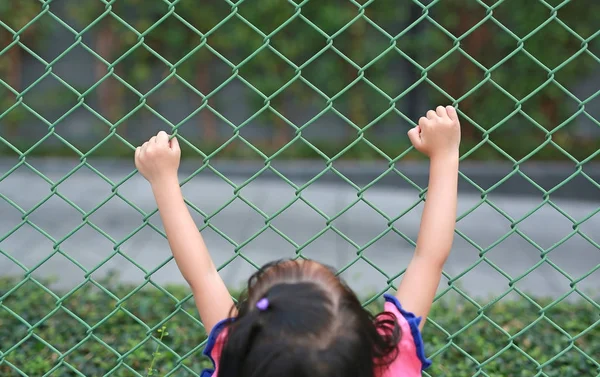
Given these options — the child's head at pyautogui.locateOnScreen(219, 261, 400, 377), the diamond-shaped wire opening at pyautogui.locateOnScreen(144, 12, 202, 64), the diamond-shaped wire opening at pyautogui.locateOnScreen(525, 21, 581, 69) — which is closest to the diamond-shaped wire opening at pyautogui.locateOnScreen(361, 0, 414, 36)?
the diamond-shaped wire opening at pyautogui.locateOnScreen(525, 21, 581, 69)

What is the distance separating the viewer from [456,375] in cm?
277

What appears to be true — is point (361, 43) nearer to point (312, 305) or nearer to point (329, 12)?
point (329, 12)

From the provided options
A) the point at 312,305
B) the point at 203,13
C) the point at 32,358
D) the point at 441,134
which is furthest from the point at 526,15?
the point at 312,305

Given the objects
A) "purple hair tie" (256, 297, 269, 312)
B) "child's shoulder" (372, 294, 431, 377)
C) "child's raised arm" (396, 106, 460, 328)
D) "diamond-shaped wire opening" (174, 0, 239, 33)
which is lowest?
"child's shoulder" (372, 294, 431, 377)

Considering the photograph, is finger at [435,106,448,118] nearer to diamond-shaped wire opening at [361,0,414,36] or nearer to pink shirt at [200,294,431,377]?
pink shirt at [200,294,431,377]

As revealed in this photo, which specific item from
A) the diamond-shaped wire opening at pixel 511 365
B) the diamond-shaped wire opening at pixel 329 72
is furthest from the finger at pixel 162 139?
the diamond-shaped wire opening at pixel 329 72

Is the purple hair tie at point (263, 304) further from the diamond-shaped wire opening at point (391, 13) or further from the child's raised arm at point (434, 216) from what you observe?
the diamond-shaped wire opening at point (391, 13)

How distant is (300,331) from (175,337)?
6.35 feet

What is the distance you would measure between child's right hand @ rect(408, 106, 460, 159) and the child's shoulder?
1.34 feet

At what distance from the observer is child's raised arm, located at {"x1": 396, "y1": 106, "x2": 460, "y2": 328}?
5.56 feet

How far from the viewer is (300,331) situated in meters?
1.27

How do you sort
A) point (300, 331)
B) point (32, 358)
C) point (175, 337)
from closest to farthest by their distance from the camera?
point (300, 331)
point (32, 358)
point (175, 337)

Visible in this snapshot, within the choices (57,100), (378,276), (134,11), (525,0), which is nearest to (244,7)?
(134,11)

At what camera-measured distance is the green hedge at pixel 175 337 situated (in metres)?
2.76
